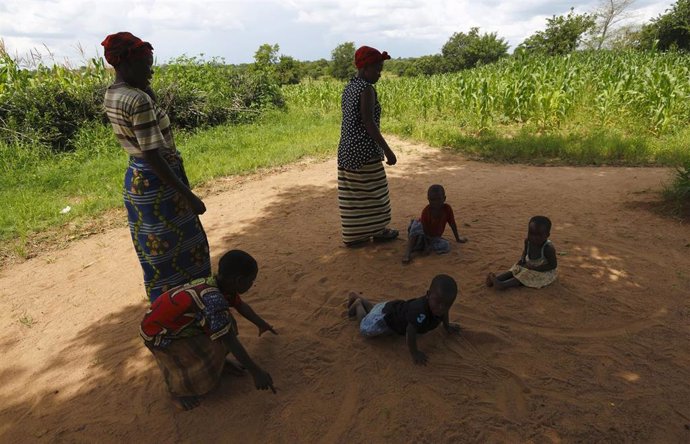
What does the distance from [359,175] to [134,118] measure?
2.13m

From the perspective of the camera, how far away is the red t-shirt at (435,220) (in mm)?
3877

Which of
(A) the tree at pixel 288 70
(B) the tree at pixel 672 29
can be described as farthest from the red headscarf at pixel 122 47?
(A) the tree at pixel 288 70

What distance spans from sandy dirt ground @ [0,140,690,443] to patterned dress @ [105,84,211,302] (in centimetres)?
71

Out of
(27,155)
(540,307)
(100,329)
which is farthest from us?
(27,155)

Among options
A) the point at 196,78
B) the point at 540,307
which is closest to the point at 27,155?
the point at 196,78

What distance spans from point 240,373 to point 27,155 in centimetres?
827

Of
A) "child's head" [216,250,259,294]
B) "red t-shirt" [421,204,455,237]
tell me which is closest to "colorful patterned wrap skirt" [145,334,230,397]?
"child's head" [216,250,259,294]

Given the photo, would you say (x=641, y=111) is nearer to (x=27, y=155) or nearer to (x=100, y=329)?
(x=100, y=329)

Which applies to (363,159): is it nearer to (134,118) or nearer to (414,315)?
(414,315)

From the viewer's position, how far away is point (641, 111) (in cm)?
855

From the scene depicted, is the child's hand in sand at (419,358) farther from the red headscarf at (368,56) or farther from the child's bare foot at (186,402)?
the red headscarf at (368,56)

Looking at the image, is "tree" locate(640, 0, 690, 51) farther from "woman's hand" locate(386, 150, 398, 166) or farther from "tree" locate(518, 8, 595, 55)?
"woman's hand" locate(386, 150, 398, 166)

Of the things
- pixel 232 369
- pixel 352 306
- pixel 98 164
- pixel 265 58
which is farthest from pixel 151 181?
pixel 265 58

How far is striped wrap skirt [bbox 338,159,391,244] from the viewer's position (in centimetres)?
393
